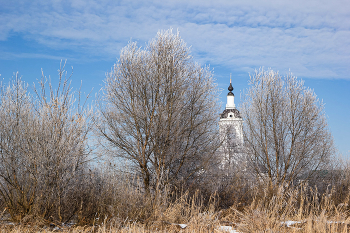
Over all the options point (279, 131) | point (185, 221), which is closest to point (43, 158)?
point (185, 221)

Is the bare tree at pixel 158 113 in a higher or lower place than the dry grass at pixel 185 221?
higher

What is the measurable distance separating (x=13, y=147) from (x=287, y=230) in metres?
6.54

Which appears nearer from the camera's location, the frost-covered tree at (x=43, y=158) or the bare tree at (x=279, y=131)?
the frost-covered tree at (x=43, y=158)

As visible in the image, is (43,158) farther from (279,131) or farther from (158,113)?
(279,131)

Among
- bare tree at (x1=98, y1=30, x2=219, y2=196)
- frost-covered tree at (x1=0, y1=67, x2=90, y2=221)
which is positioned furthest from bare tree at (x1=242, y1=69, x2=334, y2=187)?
frost-covered tree at (x1=0, y1=67, x2=90, y2=221)

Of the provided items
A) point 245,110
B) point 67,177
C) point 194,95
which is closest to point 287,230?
point 67,177

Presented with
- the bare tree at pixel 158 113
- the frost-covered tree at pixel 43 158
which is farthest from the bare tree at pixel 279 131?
the frost-covered tree at pixel 43 158

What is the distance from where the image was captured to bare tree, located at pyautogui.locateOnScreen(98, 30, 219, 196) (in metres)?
11.2

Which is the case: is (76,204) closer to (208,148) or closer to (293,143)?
(208,148)

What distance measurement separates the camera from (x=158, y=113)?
11.1 meters

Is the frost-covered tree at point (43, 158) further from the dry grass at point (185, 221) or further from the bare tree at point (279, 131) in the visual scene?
the bare tree at point (279, 131)

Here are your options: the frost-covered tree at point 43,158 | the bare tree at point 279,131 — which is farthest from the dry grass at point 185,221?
the bare tree at point 279,131

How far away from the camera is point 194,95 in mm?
12094

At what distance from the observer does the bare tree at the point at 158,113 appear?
36.6 ft
